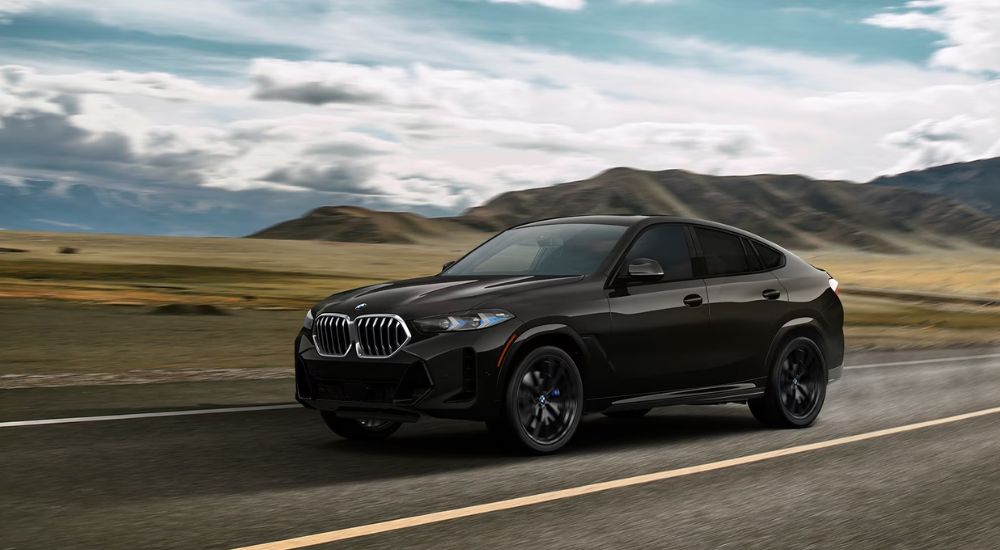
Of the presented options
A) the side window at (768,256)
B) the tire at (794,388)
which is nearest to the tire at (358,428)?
the tire at (794,388)

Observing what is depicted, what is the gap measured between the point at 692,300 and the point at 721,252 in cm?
78

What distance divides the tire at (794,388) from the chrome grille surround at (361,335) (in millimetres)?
3525

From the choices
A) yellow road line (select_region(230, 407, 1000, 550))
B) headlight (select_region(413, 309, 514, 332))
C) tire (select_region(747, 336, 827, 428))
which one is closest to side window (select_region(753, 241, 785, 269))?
tire (select_region(747, 336, 827, 428))

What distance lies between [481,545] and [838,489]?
2.70 meters

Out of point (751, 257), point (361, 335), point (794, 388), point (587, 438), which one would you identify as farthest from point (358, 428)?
point (794, 388)

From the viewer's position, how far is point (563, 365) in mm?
8422

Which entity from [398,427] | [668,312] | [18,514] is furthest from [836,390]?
[18,514]

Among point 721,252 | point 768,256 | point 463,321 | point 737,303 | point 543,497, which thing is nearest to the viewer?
point 543,497

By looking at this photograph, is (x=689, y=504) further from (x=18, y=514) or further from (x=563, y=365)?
(x=18, y=514)

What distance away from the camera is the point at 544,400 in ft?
27.5

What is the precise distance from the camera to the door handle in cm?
939

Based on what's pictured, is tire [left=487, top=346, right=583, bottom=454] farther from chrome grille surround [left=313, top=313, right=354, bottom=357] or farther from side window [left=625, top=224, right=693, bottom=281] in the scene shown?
side window [left=625, top=224, right=693, bottom=281]

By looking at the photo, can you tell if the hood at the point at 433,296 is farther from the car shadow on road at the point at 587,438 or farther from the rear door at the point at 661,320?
the car shadow on road at the point at 587,438

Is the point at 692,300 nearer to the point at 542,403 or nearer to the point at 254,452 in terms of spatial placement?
the point at 542,403
